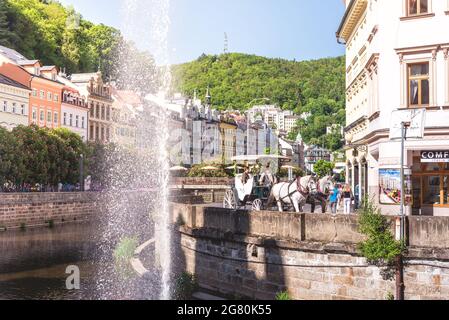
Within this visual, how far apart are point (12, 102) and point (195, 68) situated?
6143 centimetres

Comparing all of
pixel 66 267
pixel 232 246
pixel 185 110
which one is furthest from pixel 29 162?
pixel 185 110

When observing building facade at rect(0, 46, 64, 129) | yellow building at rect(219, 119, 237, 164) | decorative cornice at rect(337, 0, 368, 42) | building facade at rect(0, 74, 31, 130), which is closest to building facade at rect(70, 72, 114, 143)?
building facade at rect(0, 46, 64, 129)

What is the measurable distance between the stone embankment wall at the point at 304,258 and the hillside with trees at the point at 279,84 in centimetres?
10186

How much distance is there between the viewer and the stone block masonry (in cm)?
4984

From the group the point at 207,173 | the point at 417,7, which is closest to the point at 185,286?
the point at 417,7

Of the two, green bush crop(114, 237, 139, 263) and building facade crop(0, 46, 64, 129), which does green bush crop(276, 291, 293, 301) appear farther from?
building facade crop(0, 46, 64, 129)

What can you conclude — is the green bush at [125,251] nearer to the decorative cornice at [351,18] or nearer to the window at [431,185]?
the window at [431,185]

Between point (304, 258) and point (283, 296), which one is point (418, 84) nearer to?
point (304, 258)

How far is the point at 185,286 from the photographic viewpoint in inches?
828

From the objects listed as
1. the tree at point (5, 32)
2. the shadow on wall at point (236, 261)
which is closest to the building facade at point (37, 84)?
the tree at point (5, 32)

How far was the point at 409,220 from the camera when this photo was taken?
56.5ft

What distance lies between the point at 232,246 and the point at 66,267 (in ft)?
36.5

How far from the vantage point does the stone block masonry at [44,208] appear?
1962 inches
